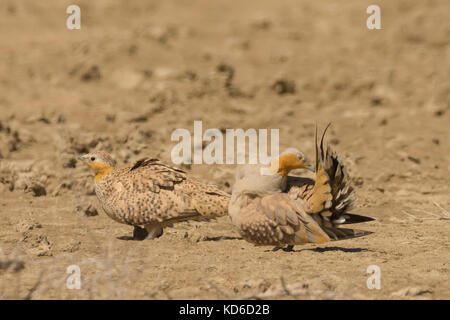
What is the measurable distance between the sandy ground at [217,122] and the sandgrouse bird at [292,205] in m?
0.17

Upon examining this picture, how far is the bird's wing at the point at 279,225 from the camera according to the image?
5.45m

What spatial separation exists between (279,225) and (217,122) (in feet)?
14.0

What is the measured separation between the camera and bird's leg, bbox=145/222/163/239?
19.6 ft

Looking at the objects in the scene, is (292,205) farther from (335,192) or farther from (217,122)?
(217,122)

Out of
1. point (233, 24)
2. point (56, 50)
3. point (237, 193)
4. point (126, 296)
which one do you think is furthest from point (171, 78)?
point (126, 296)

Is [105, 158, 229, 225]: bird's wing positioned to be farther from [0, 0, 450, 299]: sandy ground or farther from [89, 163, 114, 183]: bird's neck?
[0, 0, 450, 299]: sandy ground

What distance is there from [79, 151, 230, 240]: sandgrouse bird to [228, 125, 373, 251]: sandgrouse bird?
0.40 metres

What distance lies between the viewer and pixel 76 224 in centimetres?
645

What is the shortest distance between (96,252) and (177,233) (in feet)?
2.80

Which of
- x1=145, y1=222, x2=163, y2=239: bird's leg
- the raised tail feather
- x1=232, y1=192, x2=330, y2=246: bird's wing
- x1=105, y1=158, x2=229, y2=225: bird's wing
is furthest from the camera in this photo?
x1=145, y1=222, x2=163, y2=239: bird's leg

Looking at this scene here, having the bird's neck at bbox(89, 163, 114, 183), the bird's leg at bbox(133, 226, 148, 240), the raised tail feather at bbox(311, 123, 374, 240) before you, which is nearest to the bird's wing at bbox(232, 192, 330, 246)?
the raised tail feather at bbox(311, 123, 374, 240)

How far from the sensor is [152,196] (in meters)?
5.89

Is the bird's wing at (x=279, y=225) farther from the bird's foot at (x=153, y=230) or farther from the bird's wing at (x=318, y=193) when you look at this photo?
the bird's foot at (x=153, y=230)

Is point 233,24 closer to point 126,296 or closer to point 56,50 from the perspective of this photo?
point 56,50
